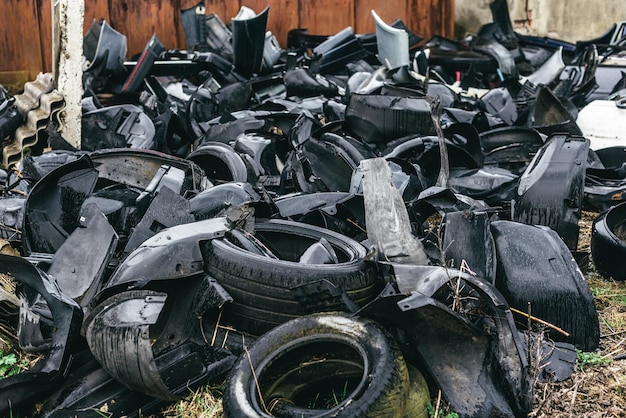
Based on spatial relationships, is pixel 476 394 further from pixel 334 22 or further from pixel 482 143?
pixel 334 22

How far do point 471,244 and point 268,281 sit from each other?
3.21 feet

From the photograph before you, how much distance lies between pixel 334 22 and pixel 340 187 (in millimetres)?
6064

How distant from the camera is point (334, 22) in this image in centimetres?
980

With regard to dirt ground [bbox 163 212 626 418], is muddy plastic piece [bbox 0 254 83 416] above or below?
above

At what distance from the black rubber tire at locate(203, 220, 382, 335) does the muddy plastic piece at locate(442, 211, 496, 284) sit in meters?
0.42

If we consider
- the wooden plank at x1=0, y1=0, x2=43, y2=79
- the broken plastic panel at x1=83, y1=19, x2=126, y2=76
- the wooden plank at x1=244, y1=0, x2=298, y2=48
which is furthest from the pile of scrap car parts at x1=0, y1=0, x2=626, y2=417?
the wooden plank at x1=244, y1=0, x2=298, y2=48

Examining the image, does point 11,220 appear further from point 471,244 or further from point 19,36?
point 19,36

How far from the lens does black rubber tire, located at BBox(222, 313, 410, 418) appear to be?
84.9 inches

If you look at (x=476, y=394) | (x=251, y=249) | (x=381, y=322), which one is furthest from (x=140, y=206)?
(x=476, y=394)

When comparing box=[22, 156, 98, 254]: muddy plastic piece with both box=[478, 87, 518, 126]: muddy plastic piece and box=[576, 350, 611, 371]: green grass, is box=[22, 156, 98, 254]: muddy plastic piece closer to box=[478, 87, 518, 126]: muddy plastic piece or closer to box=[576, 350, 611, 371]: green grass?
box=[576, 350, 611, 371]: green grass

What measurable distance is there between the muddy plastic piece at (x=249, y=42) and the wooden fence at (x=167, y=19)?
5.46ft

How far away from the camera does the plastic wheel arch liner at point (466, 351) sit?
7.54 ft

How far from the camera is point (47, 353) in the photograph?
270 centimetres

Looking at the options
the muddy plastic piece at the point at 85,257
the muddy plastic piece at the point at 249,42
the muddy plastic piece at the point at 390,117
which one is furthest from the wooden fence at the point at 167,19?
the muddy plastic piece at the point at 85,257
